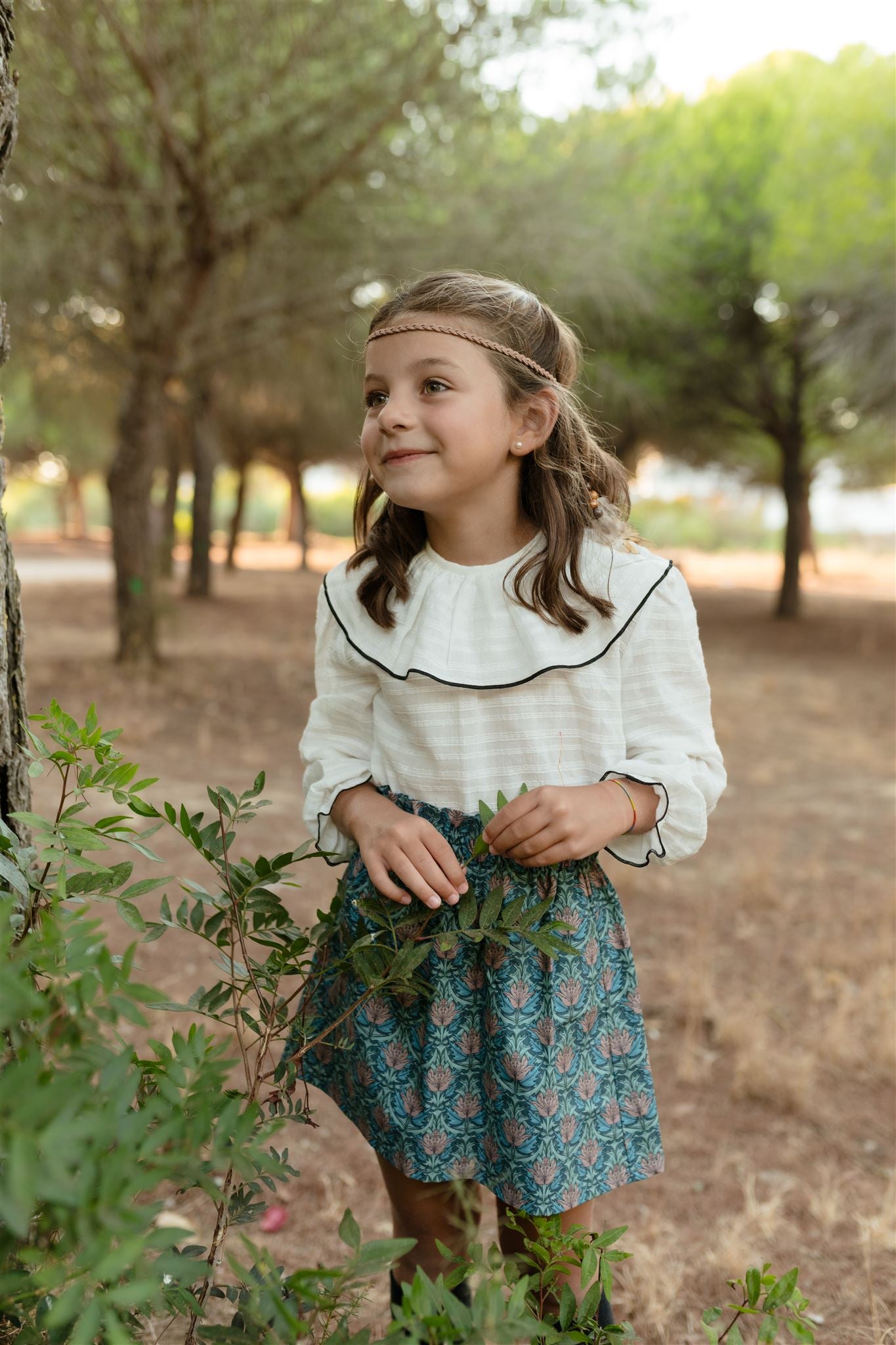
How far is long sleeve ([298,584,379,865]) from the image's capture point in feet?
5.44

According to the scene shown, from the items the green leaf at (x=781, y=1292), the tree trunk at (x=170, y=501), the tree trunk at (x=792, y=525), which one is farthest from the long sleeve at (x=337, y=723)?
the tree trunk at (x=792, y=525)

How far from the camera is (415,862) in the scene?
1.42 m

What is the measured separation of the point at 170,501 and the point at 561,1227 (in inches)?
578

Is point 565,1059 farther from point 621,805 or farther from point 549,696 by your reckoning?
point 549,696

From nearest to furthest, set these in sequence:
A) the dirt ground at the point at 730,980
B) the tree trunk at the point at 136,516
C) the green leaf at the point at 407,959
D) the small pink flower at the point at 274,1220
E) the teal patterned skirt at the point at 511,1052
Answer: the green leaf at the point at 407,959, the teal patterned skirt at the point at 511,1052, the small pink flower at the point at 274,1220, the dirt ground at the point at 730,980, the tree trunk at the point at 136,516

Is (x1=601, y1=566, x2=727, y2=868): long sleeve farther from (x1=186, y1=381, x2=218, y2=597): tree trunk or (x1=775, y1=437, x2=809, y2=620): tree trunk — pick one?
(x1=775, y1=437, x2=809, y2=620): tree trunk

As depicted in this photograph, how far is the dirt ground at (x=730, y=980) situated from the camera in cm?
229

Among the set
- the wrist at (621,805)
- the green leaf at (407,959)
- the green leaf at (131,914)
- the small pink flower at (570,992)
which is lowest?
the small pink flower at (570,992)

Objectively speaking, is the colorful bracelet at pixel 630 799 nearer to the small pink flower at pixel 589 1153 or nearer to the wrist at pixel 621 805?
the wrist at pixel 621 805

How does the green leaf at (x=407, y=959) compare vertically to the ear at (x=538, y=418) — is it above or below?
below

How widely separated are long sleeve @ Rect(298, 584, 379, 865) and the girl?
12mm

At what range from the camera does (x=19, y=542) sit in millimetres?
30234

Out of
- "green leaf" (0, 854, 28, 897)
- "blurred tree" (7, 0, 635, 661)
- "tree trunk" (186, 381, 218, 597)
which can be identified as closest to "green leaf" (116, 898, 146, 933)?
"green leaf" (0, 854, 28, 897)

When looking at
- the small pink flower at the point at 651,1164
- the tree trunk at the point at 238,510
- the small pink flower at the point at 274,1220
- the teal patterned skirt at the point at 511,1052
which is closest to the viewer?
the teal patterned skirt at the point at 511,1052
